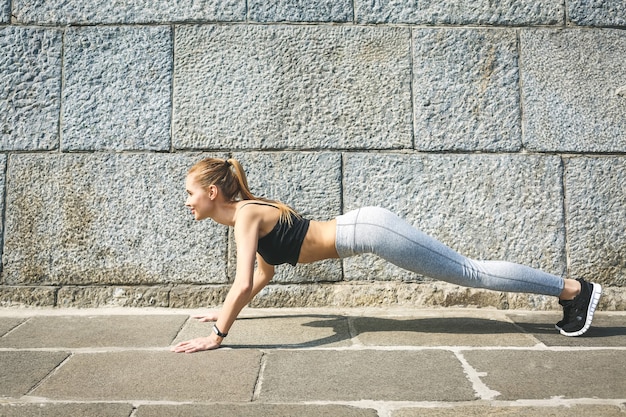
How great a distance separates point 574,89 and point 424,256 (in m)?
1.80

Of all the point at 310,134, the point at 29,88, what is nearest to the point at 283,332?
the point at 310,134

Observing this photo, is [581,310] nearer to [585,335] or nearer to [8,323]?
[585,335]

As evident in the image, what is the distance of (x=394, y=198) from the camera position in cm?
353

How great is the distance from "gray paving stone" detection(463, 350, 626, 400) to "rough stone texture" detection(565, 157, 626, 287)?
1108mm

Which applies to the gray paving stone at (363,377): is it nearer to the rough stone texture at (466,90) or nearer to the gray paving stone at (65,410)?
the gray paving stone at (65,410)

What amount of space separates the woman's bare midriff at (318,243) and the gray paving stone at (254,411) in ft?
A: 3.43

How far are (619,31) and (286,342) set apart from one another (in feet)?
9.96

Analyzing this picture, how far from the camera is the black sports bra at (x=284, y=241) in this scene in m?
2.77

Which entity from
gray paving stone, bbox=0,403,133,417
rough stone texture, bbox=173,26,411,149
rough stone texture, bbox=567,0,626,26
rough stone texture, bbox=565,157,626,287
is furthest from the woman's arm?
rough stone texture, bbox=567,0,626,26

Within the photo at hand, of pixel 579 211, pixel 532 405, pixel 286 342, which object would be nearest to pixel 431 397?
pixel 532 405

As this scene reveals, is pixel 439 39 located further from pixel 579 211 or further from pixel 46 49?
pixel 46 49

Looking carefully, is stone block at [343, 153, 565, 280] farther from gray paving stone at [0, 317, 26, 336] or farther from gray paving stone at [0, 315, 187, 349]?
gray paving stone at [0, 317, 26, 336]

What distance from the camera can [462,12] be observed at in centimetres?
363

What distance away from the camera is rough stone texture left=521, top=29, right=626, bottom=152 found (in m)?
3.55
